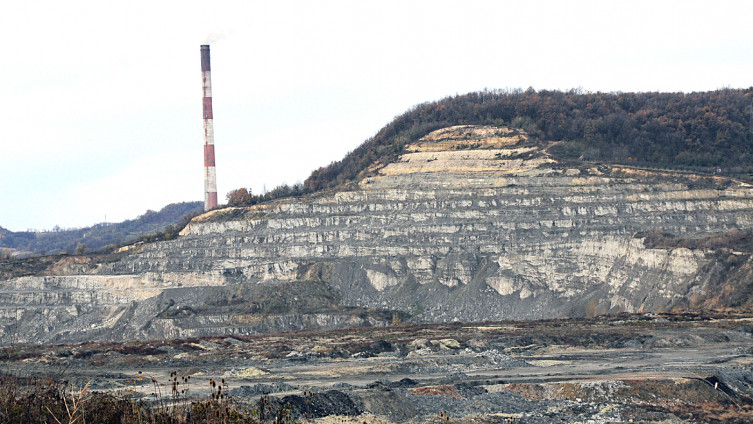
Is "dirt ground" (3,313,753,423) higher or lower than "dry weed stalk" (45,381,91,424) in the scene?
lower

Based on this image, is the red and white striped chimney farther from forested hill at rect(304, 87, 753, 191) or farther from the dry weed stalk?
the dry weed stalk

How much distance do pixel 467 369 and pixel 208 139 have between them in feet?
222

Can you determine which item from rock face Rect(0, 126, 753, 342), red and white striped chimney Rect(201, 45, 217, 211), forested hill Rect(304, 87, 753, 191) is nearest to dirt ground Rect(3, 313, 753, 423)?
rock face Rect(0, 126, 753, 342)

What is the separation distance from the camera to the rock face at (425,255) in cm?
6506

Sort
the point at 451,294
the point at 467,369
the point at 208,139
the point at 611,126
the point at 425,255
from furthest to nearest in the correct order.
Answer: the point at 208,139
the point at 611,126
the point at 425,255
the point at 451,294
the point at 467,369

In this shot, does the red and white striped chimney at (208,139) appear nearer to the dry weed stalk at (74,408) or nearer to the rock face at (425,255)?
the rock face at (425,255)

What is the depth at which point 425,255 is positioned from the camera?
240 ft

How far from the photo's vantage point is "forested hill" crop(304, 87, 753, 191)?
283ft

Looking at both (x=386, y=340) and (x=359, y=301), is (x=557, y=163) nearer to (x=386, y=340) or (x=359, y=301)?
(x=359, y=301)

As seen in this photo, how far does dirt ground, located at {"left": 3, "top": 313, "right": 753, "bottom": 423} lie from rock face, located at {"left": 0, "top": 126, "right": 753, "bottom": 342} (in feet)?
33.5

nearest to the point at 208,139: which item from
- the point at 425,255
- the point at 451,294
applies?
the point at 425,255

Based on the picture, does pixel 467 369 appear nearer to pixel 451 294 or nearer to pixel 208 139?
pixel 451 294

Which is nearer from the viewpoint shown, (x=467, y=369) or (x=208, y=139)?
(x=467, y=369)

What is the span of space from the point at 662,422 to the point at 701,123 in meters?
72.6
